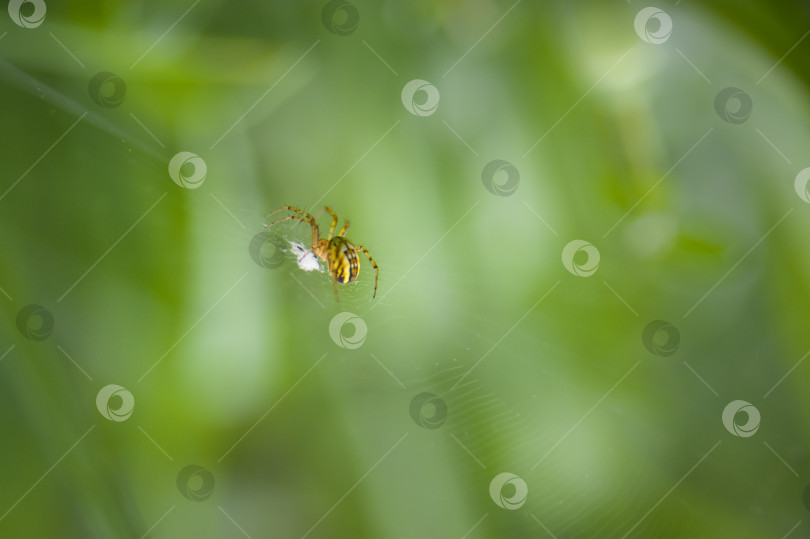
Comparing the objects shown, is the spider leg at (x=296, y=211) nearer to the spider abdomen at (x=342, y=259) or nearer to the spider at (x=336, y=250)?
the spider at (x=336, y=250)

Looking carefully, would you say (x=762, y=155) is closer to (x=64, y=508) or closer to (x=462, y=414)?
(x=462, y=414)

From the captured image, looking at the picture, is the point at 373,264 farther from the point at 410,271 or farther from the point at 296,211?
the point at 296,211

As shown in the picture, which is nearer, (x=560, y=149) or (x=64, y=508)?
(x=64, y=508)

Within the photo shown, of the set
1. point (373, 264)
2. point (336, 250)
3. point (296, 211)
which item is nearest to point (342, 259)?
point (336, 250)

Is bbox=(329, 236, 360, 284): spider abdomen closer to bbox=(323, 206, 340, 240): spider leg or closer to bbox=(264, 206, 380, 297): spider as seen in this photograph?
bbox=(264, 206, 380, 297): spider

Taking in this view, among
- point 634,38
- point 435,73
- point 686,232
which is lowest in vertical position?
point 686,232

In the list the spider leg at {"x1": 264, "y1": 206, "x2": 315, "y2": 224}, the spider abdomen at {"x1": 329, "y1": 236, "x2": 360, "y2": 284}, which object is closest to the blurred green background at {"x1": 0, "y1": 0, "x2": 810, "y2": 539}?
the spider leg at {"x1": 264, "y1": 206, "x2": 315, "y2": 224}

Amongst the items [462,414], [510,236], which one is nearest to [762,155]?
[510,236]
